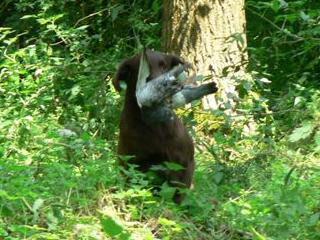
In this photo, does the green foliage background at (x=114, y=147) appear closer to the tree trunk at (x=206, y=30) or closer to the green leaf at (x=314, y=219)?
the green leaf at (x=314, y=219)

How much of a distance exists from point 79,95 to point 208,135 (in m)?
1.31

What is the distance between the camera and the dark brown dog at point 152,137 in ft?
17.6

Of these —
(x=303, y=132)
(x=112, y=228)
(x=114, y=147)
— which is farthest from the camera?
(x=114, y=147)

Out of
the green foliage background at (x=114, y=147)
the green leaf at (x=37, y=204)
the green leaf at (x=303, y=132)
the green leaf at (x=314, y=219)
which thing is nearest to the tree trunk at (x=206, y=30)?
the green foliage background at (x=114, y=147)

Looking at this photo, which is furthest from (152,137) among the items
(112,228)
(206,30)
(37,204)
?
(206,30)

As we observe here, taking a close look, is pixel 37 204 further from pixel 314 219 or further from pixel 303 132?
pixel 303 132

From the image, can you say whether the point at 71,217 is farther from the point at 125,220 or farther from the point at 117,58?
the point at 117,58

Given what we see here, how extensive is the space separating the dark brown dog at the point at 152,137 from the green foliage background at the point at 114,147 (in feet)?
0.66

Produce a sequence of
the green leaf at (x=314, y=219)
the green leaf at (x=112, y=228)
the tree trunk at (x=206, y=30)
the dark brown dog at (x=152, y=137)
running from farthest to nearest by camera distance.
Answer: the tree trunk at (x=206, y=30)
the dark brown dog at (x=152, y=137)
the green leaf at (x=314, y=219)
the green leaf at (x=112, y=228)

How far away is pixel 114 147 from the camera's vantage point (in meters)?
6.62

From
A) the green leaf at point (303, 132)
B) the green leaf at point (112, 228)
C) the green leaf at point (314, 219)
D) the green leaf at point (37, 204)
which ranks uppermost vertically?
the green leaf at point (37, 204)

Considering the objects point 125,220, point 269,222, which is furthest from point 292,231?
point 125,220

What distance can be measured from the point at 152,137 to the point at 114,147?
51.3 inches

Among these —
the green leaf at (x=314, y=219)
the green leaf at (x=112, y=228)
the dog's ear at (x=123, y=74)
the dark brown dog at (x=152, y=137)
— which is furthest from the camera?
the dog's ear at (x=123, y=74)
